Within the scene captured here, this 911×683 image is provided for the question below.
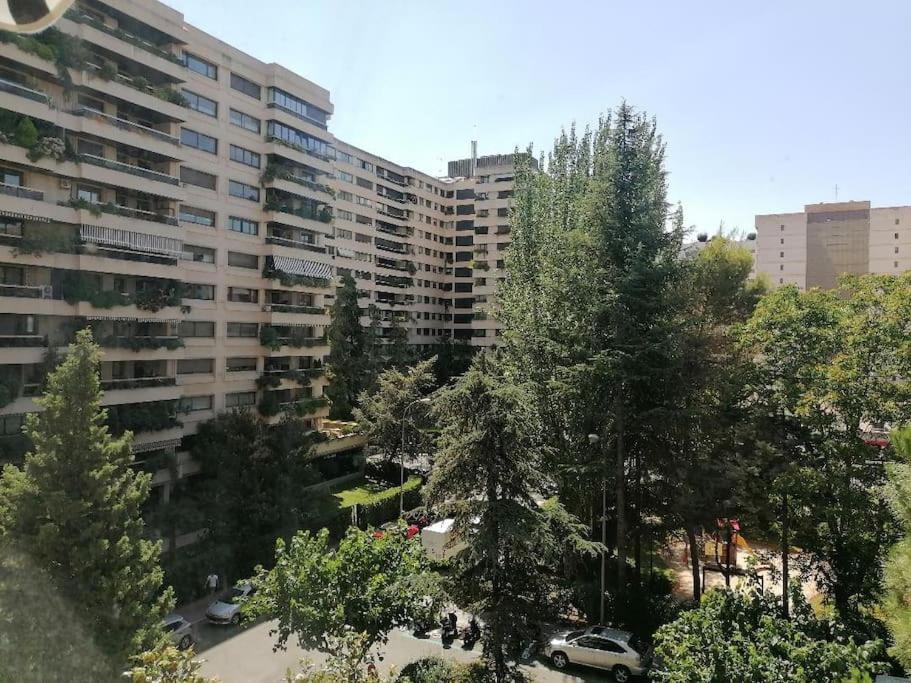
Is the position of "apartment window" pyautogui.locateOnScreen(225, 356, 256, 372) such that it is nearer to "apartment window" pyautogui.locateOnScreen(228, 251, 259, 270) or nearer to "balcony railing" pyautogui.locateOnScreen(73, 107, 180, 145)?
"apartment window" pyautogui.locateOnScreen(228, 251, 259, 270)

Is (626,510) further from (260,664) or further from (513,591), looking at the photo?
(260,664)

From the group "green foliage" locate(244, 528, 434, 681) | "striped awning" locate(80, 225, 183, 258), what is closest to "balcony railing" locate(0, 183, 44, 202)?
"striped awning" locate(80, 225, 183, 258)

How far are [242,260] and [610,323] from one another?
19865mm

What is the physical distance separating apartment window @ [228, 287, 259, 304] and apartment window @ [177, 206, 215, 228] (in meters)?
3.37

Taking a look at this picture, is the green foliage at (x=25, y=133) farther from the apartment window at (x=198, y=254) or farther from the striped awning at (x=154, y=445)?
A: the striped awning at (x=154, y=445)

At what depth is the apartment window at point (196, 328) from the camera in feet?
94.6

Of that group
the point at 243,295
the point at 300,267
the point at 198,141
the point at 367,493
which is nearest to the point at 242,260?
the point at 243,295

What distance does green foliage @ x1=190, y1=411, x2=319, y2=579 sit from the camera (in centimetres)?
2320

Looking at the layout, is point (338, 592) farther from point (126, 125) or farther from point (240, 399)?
point (126, 125)

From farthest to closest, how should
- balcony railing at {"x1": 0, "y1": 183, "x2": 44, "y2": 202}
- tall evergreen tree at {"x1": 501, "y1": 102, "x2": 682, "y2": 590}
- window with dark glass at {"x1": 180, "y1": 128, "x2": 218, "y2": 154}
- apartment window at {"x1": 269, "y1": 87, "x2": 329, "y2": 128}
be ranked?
apartment window at {"x1": 269, "y1": 87, "x2": 329, "y2": 128} < window with dark glass at {"x1": 180, "y1": 128, "x2": 218, "y2": 154} < balcony railing at {"x1": 0, "y1": 183, "x2": 44, "y2": 202} < tall evergreen tree at {"x1": 501, "y1": 102, "x2": 682, "y2": 590}

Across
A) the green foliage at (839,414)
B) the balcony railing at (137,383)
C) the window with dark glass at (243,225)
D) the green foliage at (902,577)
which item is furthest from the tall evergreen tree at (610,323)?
the window with dark glass at (243,225)

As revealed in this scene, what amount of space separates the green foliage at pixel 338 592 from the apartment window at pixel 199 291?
1802 cm

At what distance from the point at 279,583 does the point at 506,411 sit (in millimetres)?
6230

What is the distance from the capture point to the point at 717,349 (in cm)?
2591
